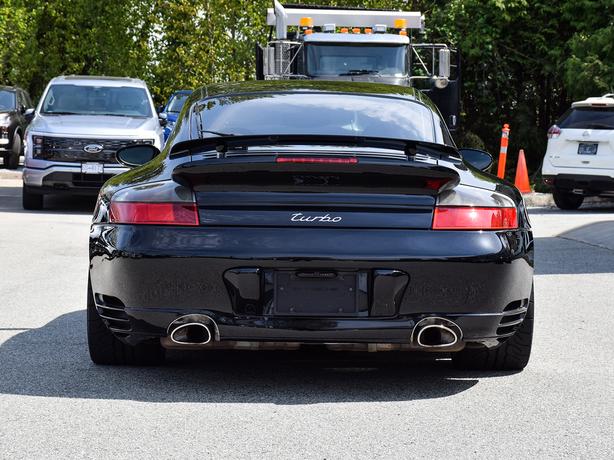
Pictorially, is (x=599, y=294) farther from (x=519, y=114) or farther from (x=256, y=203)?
(x=519, y=114)

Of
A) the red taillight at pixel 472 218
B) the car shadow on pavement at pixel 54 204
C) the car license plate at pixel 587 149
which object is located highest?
the red taillight at pixel 472 218

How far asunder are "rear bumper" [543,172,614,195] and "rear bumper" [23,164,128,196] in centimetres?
629

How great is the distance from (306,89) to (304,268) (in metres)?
1.73

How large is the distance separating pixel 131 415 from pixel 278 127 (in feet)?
5.89

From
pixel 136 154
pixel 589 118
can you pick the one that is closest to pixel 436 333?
pixel 136 154

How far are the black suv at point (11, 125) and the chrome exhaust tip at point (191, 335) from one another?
22039 mm

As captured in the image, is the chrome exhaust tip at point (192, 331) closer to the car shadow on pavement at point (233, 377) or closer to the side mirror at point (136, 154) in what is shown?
the car shadow on pavement at point (233, 377)

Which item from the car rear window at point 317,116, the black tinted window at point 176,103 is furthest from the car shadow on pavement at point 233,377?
the black tinted window at point 176,103

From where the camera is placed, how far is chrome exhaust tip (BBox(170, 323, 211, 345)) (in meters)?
6.07

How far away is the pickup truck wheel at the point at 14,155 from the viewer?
2831 centimetres

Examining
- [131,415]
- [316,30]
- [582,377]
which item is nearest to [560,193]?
[316,30]

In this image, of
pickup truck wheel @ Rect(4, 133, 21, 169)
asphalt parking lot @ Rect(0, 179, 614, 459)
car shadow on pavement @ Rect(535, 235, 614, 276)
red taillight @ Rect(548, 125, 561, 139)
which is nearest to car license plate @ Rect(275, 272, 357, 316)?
asphalt parking lot @ Rect(0, 179, 614, 459)

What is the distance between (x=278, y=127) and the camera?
6871mm

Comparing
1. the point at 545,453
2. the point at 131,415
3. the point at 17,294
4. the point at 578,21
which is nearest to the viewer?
the point at 545,453
